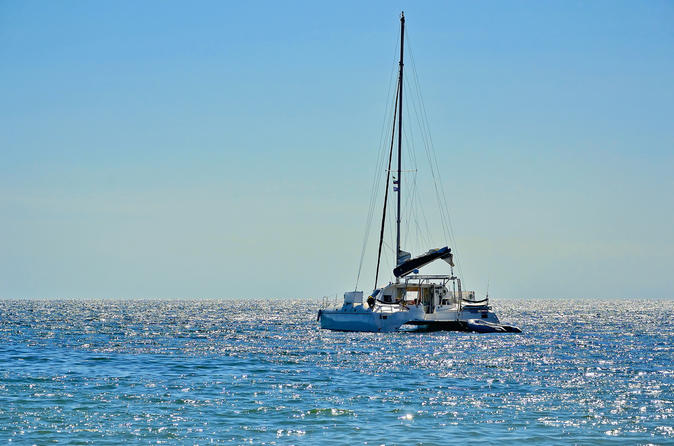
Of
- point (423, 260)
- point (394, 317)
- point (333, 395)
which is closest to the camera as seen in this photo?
point (333, 395)

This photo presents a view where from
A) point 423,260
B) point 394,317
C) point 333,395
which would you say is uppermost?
point 423,260

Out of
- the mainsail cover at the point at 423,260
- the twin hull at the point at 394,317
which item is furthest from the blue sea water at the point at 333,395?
the mainsail cover at the point at 423,260

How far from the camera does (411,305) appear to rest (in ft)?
231

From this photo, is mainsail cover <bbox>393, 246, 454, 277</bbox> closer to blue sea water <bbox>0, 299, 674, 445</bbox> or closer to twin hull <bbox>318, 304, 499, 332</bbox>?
twin hull <bbox>318, 304, 499, 332</bbox>

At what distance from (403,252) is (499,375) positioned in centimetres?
3634

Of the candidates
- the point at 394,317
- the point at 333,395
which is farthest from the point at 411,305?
the point at 333,395

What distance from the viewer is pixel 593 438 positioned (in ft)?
75.0

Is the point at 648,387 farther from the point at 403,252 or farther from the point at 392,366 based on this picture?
the point at 403,252

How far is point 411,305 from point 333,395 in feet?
132

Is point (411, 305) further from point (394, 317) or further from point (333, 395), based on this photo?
point (333, 395)

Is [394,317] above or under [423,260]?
under

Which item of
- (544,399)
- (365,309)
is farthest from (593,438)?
(365,309)

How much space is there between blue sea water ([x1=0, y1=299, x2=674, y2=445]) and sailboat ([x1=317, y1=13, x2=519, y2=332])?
37.1 feet

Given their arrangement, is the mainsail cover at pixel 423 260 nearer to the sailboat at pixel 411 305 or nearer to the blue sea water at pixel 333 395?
the sailboat at pixel 411 305
